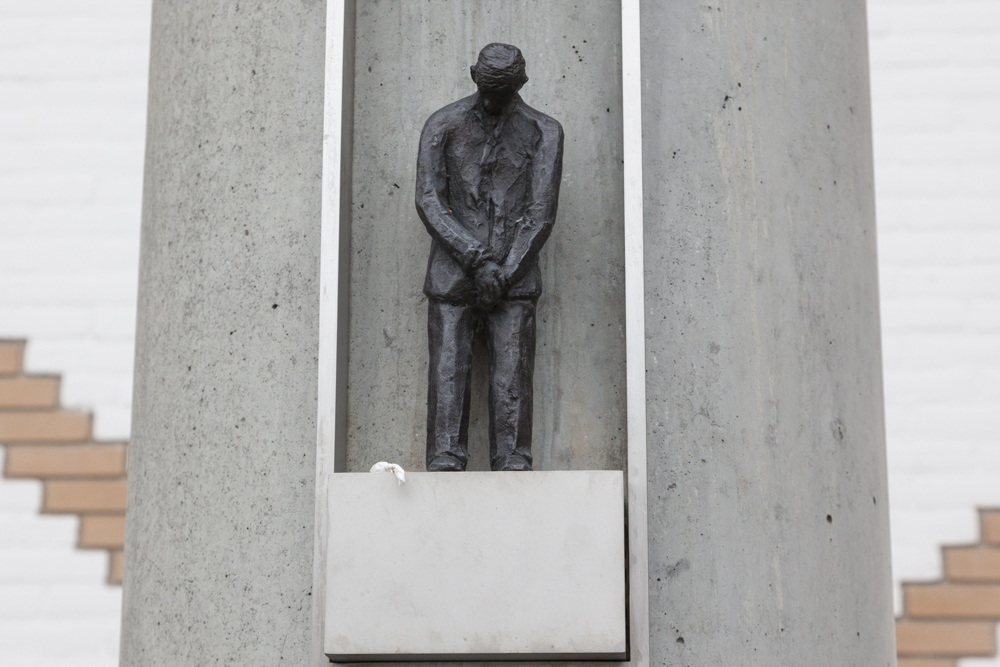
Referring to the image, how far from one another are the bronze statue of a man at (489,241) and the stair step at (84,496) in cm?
219

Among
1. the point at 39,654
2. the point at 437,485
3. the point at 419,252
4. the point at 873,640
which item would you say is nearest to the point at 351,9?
the point at 419,252

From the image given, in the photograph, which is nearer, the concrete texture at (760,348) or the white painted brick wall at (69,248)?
the concrete texture at (760,348)

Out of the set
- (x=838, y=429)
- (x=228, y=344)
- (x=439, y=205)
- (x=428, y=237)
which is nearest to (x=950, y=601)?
(x=838, y=429)

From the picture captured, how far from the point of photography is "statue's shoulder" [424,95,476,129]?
2.62 meters

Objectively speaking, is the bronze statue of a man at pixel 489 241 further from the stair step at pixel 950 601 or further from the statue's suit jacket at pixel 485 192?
the stair step at pixel 950 601

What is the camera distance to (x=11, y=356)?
4.54 metres

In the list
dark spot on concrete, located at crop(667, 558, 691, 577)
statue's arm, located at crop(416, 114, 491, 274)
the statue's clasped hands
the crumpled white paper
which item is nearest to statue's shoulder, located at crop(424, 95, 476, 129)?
statue's arm, located at crop(416, 114, 491, 274)

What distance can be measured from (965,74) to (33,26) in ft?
10.0

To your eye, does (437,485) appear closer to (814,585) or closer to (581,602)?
(581,602)

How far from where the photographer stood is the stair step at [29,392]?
4.51 meters

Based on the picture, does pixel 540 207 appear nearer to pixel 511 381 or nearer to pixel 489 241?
pixel 489 241

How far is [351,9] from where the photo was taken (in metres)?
2.78

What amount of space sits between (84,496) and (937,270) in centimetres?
274

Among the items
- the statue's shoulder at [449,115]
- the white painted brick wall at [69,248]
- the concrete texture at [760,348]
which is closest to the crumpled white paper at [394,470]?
the concrete texture at [760,348]
